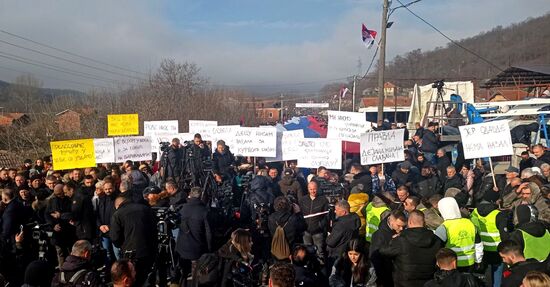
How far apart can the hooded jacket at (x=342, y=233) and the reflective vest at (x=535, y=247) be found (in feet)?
6.54

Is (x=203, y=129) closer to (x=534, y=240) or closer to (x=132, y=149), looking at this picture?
(x=132, y=149)

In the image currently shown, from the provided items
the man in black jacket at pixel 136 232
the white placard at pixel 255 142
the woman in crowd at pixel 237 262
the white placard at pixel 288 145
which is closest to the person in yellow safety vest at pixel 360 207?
the woman in crowd at pixel 237 262

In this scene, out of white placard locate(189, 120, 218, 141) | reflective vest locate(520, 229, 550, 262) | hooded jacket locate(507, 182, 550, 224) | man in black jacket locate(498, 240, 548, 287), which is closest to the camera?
man in black jacket locate(498, 240, 548, 287)

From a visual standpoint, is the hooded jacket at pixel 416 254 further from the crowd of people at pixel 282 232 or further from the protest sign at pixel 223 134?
the protest sign at pixel 223 134

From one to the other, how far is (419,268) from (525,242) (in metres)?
1.33

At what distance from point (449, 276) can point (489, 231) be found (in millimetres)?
2301

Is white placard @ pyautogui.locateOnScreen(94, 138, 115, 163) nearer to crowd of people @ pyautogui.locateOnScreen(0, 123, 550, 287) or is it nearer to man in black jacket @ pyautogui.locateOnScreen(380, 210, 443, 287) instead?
crowd of people @ pyautogui.locateOnScreen(0, 123, 550, 287)

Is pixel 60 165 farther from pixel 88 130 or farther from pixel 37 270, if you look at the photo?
pixel 88 130

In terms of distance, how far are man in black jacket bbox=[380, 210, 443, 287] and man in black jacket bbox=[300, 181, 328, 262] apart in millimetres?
1944

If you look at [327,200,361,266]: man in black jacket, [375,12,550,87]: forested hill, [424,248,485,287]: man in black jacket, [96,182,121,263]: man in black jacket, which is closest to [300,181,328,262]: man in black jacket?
[327,200,361,266]: man in black jacket

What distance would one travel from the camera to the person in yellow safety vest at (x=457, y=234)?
18.6ft

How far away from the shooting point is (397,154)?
10.9m

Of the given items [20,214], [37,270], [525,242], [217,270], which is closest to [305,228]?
[217,270]

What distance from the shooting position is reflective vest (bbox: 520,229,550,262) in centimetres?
545
